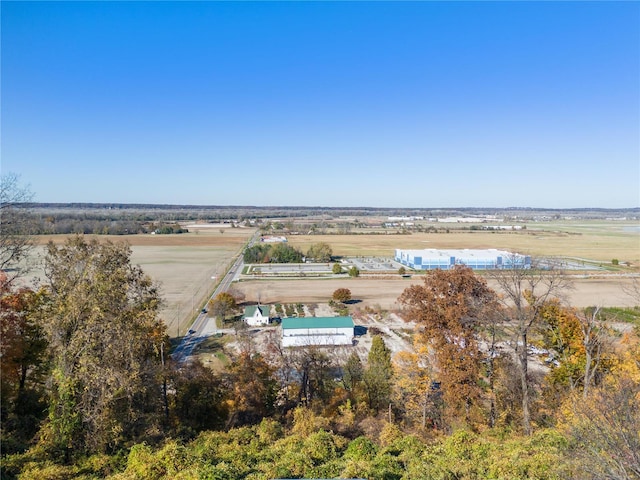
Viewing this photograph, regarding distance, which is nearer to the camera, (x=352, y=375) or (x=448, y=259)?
(x=352, y=375)

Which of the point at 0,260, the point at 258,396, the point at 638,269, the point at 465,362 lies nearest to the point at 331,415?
the point at 258,396

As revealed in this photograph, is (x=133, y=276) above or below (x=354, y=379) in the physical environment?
above

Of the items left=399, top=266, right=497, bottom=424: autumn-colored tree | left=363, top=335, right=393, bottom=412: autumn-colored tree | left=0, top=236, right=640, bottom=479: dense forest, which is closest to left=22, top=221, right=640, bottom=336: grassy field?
left=0, top=236, right=640, bottom=479: dense forest

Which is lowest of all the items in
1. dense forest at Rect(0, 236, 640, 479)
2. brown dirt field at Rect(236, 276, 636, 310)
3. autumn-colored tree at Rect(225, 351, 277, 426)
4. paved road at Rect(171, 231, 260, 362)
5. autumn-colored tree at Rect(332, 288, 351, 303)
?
paved road at Rect(171, 231, 260, 362)

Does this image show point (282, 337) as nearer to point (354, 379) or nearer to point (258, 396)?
point (354, 379)

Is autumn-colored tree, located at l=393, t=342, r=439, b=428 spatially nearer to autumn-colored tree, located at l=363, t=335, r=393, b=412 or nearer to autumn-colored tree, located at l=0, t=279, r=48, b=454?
autumn-colored tree, located at l=363, t=335, r=393, b=412

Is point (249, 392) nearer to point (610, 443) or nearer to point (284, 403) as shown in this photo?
point (284, 403)

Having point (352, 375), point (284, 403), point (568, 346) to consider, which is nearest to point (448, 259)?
point (568, 346)
